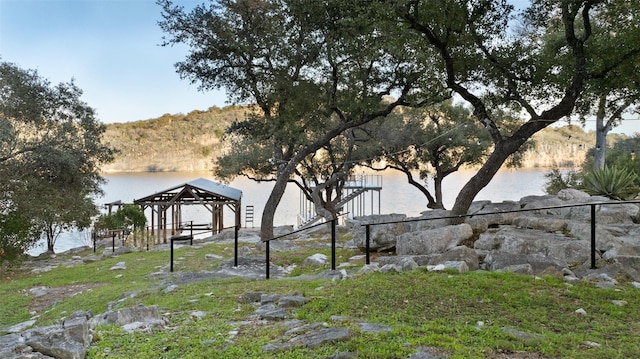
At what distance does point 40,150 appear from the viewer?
17.1 m

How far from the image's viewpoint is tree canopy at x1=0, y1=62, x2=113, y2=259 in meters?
16.5

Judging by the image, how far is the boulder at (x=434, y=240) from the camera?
28.4 ft

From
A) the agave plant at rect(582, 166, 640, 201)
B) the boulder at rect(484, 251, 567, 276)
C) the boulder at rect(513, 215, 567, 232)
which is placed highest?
the agave plant at rect(582, 166, 640, 201)

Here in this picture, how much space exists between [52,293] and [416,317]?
29.7 feet

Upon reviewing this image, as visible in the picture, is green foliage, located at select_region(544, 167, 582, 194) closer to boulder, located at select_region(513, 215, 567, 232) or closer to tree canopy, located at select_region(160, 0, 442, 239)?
tree canopy, located at select_region(160, 0, 442, 239)

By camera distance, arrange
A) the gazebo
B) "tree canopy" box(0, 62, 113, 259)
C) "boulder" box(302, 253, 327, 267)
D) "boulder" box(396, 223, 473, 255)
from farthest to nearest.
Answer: the gazebo, "tree canopy" box(0, 62, 113, 259), "boulder" box(302, 253, 327, 267), "boulder" box(396, 223, 473, 255)

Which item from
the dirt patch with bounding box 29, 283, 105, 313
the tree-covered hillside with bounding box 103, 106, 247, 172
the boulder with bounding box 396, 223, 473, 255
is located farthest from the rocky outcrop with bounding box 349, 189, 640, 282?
the tree-covered hillside with bounding box 103, 106, 247, 172

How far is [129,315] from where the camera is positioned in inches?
208

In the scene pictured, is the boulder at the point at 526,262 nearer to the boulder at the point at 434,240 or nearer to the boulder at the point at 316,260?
the boulder at the point at 434,240

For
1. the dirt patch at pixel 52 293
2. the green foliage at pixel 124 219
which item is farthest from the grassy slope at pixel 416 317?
the green foliage at pixel 124 219

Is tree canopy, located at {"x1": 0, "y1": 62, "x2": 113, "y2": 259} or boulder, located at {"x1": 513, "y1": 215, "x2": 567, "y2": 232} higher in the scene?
tree canopy, located at {"x1": 0, "y1": 62, "x2": 113, "y2": 259}

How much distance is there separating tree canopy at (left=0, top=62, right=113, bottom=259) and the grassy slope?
10689 mm

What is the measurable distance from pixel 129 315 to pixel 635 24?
1037cm

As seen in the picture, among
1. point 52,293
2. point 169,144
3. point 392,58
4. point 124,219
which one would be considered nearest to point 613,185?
point 392,58
